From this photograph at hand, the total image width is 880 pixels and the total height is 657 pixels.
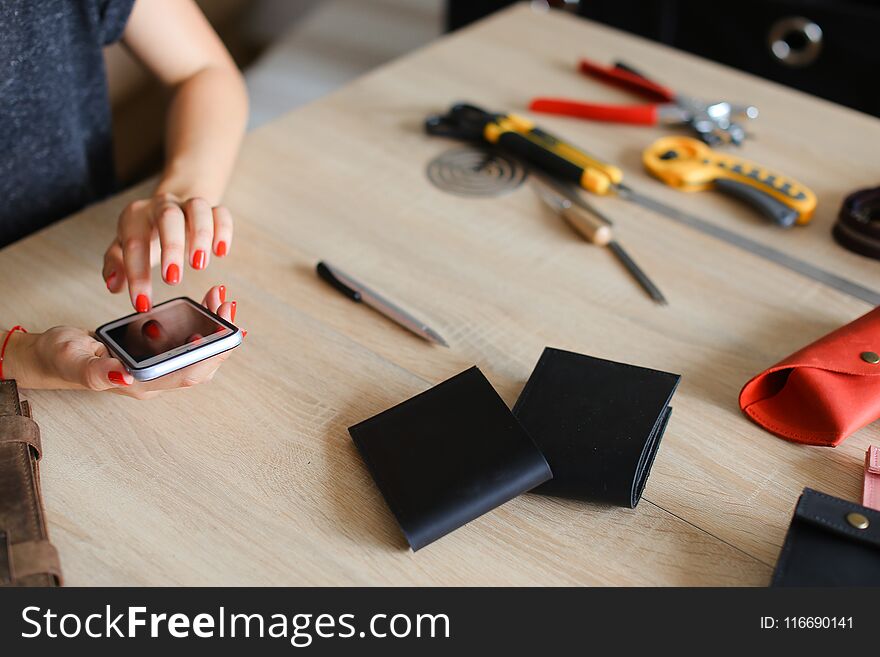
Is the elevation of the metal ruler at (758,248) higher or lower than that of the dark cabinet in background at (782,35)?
higher

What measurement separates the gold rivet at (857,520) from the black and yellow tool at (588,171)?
30 centimetres

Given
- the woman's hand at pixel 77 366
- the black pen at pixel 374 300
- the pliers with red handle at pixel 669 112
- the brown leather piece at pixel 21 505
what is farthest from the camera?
the pliers with red handle at pixel 669 112

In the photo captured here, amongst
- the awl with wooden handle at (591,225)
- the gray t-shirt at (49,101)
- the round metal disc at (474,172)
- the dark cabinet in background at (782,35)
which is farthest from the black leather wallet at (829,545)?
the dark cabinet in background at (782,35)

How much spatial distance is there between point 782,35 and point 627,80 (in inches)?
35.0

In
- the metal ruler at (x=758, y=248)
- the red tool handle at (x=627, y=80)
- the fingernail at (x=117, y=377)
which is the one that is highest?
the red tool handle at (x=627, y=80)

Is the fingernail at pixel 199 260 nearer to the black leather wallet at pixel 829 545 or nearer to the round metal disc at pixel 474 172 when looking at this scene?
the round metal disc at pixel 474 172

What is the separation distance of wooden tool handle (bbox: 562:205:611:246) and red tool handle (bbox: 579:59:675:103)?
286 millimetres

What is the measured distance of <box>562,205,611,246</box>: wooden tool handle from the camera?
901 mm

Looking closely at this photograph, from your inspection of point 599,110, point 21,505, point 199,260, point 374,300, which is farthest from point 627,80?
point 21,505

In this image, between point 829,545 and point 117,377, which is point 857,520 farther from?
point 117,377

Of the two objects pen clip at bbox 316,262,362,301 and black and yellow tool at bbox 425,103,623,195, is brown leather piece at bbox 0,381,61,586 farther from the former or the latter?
black and yellow tool at bbox 425,103,623,195

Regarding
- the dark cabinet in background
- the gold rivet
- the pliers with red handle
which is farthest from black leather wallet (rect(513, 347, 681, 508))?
the dark cabinet in background

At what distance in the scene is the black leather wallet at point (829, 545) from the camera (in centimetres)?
58

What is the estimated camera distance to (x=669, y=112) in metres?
1.09
